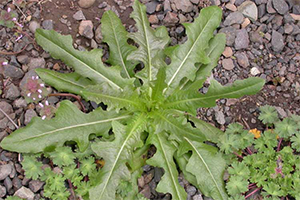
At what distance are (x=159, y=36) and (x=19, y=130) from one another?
1524 mm

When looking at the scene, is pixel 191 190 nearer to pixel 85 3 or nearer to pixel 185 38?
pixel 185 38

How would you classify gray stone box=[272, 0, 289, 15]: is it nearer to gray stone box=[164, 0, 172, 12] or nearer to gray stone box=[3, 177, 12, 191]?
gray stone box=[164, 0, 172, 12]

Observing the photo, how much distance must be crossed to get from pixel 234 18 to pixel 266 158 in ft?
4.90

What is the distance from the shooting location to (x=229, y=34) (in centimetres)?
384

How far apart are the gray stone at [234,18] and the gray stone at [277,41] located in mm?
388

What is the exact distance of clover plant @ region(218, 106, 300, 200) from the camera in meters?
3.39

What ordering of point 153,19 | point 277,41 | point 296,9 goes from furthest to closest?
point 296,9 < point 277,41 < point 153,19

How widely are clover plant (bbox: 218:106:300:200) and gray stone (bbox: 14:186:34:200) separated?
69.0 inches

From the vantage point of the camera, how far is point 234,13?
3906 mm

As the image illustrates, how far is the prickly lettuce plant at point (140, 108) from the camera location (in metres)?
3.00

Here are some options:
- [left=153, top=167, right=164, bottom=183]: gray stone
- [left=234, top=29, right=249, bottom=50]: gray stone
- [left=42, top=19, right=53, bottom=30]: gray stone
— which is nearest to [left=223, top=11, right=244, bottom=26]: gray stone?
[left=234, top=29, right=249, bottom=50]: gray stone

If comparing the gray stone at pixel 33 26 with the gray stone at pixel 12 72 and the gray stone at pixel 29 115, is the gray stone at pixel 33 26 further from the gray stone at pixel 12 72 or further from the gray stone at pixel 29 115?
the gray stone at pixel 29 115

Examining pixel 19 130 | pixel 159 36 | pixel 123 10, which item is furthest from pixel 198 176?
pixel 123 10

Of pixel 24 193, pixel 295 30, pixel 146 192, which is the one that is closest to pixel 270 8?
pixel 295 30
